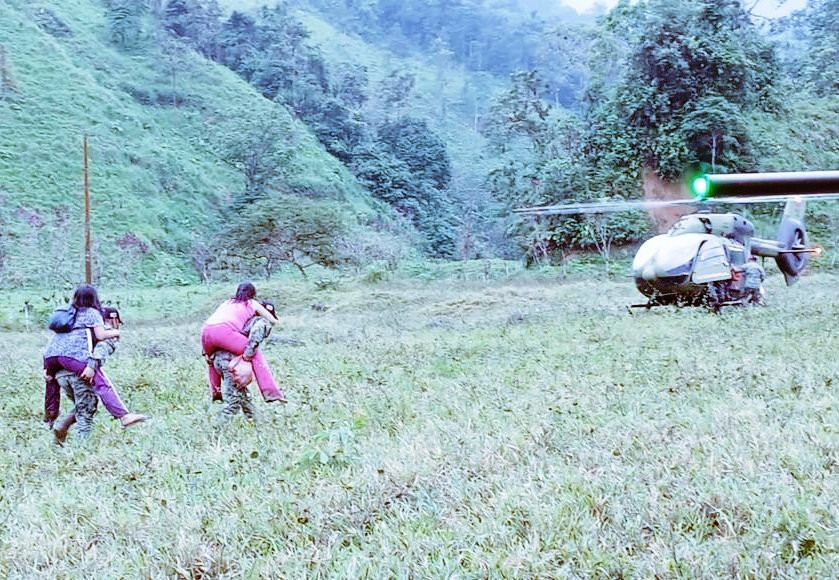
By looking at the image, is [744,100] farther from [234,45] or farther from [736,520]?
[234,45]

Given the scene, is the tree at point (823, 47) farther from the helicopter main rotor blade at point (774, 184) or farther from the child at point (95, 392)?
the helicopter main rotor blade at point (774, 184)

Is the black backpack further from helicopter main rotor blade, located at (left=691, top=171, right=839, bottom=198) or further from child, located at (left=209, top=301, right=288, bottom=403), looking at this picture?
helicopter main rotor blade, located at (left=691, top=171, right=839, bottom=198)

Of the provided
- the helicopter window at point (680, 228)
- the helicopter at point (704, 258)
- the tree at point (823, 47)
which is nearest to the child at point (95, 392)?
the helicopter at point (704, 258)

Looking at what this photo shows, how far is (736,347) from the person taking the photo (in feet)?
27.3

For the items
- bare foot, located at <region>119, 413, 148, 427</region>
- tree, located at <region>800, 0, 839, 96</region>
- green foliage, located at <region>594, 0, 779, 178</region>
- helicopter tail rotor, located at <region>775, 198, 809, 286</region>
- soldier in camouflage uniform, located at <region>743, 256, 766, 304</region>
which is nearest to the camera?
bare foot, located at <region>119, 413, 148, 427</region>

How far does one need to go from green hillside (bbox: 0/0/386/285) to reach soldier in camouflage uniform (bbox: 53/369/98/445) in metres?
29.3

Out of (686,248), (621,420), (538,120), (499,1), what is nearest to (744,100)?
(538,120)

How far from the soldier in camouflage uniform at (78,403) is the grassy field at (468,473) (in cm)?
16

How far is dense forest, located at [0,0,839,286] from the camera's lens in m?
32.9

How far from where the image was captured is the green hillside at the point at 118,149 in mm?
37625

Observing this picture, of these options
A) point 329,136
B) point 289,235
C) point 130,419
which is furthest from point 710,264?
point 329,136

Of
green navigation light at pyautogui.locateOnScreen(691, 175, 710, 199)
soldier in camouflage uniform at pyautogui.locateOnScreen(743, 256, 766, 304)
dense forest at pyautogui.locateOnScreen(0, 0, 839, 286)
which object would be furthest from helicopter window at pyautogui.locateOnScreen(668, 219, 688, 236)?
dense forest at pyautogui.locateOnScreen(0, 0, 839, 286)

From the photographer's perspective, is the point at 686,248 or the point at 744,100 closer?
the point at 686,248

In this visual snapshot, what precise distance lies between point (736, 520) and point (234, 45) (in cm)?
6547
